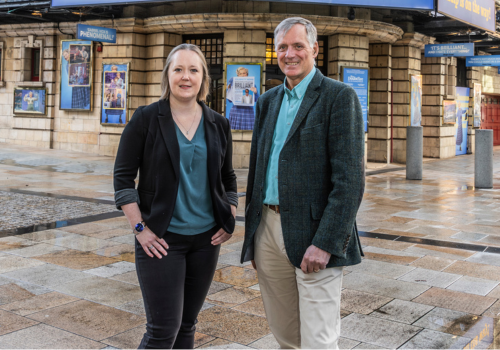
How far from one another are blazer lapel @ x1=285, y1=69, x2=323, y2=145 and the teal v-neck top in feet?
1.55

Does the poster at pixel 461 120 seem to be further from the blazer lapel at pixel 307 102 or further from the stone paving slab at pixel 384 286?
the blazer lapel at pixel 307 102

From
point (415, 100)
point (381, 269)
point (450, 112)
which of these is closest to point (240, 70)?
point (415, 100)

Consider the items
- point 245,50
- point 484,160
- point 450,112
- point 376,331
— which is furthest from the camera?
point 450,112

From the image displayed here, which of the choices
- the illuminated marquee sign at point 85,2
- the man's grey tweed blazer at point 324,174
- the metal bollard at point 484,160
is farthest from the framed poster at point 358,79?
the man's grey tweed blazer at point 324,174

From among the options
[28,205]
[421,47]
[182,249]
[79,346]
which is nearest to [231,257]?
[79,346]

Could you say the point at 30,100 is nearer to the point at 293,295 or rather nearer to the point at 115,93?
the point at 115,93

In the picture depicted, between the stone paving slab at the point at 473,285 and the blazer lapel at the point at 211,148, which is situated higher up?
the blazer lapel at the point at 211,148

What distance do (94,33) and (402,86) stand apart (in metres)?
10.3

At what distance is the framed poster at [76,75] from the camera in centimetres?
1847

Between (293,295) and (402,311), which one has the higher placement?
(293,295)

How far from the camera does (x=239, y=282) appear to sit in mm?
4934

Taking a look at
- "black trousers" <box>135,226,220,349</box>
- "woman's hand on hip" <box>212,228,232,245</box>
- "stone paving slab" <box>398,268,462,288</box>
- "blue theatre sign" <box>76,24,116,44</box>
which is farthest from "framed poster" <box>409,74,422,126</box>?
"black trousers" <box>135,226,220,349</box>

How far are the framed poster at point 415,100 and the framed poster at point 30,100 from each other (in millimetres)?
Result: 13021

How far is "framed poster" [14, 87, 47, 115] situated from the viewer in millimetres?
19844
